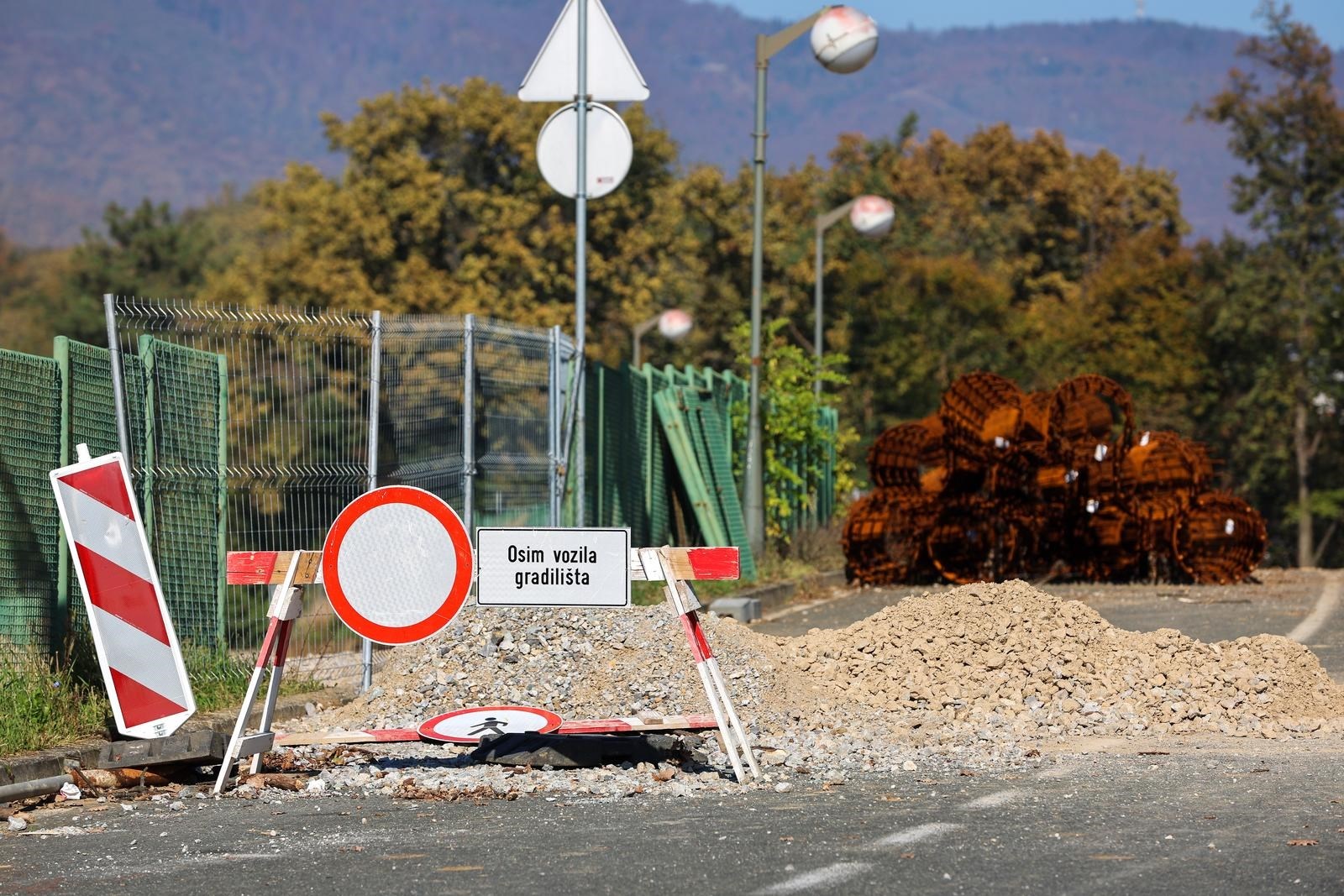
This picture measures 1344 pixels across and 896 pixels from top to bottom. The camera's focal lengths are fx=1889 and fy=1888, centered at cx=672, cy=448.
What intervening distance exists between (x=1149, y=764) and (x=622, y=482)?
9.81 metres

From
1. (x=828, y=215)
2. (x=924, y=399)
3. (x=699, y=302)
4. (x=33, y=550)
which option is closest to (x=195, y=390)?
(x=33, y=550)

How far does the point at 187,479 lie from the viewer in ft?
37.1

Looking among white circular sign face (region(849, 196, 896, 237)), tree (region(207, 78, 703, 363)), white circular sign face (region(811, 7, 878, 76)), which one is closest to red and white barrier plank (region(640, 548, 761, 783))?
white circular sign face (region(811, 7, 878, 76))

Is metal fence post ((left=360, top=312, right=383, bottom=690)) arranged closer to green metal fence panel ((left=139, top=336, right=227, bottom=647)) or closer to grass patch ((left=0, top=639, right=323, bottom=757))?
green metal fence panel ((left=139, top=336, right=227, bottom=647))

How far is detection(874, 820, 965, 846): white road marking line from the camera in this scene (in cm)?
693

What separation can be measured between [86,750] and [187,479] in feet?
8.72

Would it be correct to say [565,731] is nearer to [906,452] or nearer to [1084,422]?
[1084,422]

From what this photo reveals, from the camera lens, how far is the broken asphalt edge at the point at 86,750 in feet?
27.8

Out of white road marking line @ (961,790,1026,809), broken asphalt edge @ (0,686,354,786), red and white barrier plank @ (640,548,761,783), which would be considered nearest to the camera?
white road marking line @ (961,790,1026,809)

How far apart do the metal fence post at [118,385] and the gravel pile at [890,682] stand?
6.17ft

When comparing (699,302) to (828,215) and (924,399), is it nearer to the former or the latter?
(924,399)

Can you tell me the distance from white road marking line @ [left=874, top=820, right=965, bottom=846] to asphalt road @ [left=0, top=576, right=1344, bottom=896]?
0.04 feet

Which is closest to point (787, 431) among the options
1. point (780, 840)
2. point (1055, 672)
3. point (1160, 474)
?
point (1160, 474)

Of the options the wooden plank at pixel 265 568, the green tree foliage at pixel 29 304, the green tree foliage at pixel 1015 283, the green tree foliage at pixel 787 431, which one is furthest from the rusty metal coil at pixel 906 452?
the green tree foliage at pixel 29 304
